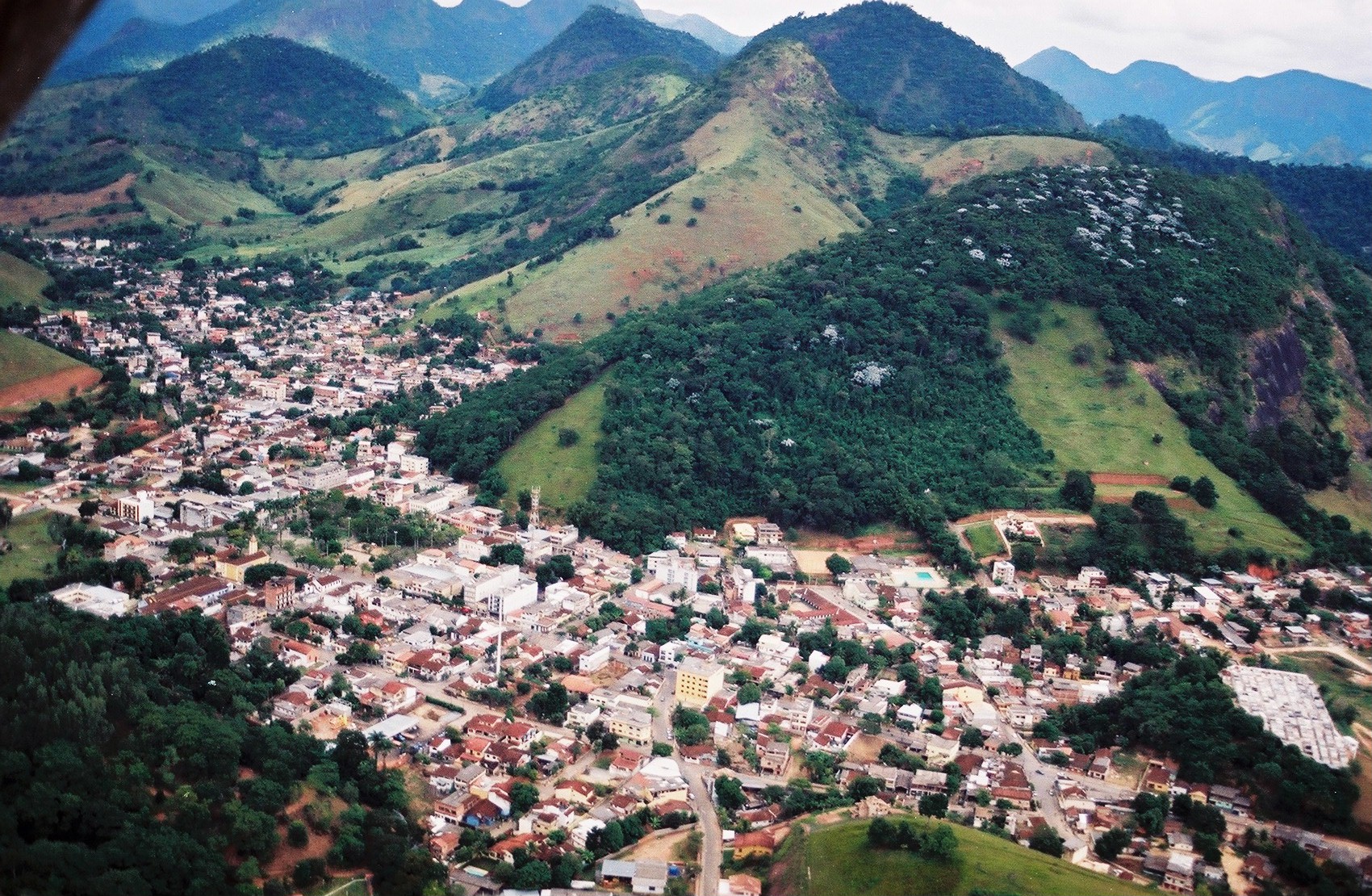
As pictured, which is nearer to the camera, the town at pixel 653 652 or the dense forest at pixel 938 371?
the town at pixel 653 652

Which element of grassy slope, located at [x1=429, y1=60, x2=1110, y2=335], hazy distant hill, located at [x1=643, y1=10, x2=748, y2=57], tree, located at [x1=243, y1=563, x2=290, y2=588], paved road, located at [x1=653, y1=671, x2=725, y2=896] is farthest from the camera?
hazy distant hill, located at [x1=643, y1=10, x2=748, y2=57]

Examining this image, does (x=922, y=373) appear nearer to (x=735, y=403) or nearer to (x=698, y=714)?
(x=735, y=403)

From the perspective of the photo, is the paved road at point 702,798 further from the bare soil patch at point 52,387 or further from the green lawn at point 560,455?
the bare soil patch at point 52,387

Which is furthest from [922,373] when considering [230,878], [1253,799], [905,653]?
[230,878]

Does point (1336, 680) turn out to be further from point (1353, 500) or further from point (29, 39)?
point (29, 39)

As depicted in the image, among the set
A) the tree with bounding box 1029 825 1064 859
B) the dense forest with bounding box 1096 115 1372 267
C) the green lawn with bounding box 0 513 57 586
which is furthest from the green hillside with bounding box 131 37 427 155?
the tree with bounding box 1029 825 1064 859

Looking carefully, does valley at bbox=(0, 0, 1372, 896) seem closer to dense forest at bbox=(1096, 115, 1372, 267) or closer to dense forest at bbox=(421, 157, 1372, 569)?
dense forest at bbox=(421, 157, 1372, 569)

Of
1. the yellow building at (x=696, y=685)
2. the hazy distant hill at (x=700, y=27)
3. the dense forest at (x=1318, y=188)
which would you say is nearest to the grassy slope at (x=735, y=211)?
the dense forest at (x=1318, y=188)
